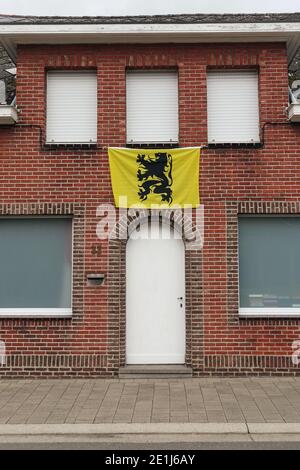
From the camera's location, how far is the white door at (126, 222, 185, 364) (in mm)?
10047

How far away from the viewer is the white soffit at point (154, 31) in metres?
10.1

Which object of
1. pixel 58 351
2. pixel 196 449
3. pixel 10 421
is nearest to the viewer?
pixel 196 449

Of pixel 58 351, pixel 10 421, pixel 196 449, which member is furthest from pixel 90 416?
pixel 58 351

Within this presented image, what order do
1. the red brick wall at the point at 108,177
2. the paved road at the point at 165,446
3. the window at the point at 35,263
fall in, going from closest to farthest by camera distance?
1. the paved road at the point at 165,446
2. the red brick wall at the point at 108,177
3. the window at the point at 35,263

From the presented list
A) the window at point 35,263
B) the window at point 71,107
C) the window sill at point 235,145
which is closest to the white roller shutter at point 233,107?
the window sill at point 235,145

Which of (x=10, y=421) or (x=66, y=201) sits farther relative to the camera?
(x=66, y=201)

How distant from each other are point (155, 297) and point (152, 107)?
12.1 feet

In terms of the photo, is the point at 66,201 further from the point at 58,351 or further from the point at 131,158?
the point at 58,351

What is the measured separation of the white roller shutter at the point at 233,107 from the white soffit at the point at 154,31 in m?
0.74

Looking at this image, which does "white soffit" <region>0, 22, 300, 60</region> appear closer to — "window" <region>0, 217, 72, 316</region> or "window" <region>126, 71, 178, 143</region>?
"window" <region>126, 71, 178, 143</region>

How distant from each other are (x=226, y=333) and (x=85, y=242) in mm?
3110

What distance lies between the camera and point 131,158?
Result: 10.2 meters

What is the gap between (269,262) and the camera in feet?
33.7

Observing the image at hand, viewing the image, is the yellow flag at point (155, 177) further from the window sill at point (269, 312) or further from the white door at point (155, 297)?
the window sill at point (269, 312)
